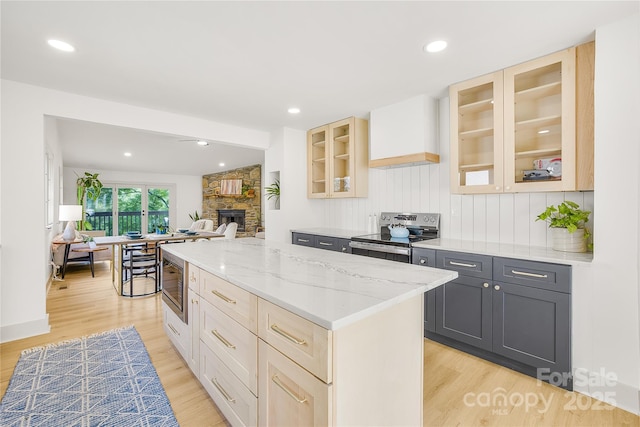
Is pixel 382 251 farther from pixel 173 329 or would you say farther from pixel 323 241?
pixel 173 329

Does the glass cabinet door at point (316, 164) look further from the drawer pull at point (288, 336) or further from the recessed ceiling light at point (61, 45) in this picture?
the drawer pull at point (288, 336)

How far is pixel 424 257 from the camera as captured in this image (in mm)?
2605

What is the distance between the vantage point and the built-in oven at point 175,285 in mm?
2090

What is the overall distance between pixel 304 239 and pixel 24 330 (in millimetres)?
2878

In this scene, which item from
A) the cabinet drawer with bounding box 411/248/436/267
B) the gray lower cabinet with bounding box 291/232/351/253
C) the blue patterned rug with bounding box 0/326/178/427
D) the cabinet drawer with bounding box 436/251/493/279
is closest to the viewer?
the blue patterned rug with bounding box 0/326/178/427

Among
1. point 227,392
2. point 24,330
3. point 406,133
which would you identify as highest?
point 406,133

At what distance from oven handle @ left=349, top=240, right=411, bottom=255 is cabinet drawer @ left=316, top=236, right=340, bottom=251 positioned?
0.29m

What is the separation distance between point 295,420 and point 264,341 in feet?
1.03

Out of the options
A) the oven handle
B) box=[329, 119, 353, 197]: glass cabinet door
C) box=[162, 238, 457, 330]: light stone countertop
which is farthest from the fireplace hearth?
box=[162, 238, 457, 330]: light stone countertop

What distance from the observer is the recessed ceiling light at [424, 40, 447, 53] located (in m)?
2.01

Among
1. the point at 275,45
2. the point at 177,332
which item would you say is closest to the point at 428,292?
the point at 177,332

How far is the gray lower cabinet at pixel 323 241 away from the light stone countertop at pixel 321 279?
125 centimetres

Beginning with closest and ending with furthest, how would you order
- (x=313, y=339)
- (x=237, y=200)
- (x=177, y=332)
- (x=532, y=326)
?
(x=313, y=339)
(x=532, y=326)
(x=177, y=332)
(x=237, y=200)

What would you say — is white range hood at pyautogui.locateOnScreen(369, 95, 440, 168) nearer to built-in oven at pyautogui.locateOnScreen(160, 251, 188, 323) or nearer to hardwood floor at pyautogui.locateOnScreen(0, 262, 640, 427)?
hardwood floor at pyautogui.locateOnScreen(0, 262, 640, 427)
